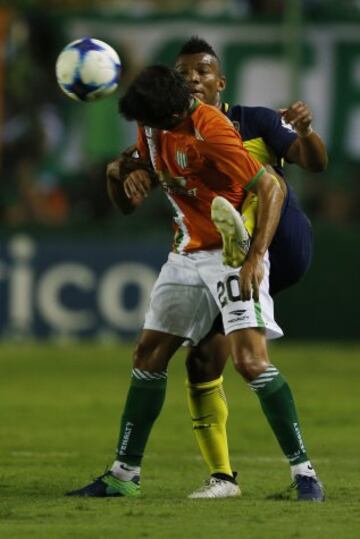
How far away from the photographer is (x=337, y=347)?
20.2 m

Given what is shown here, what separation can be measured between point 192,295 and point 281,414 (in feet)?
2.73

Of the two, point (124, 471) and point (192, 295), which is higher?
point (192, 295)

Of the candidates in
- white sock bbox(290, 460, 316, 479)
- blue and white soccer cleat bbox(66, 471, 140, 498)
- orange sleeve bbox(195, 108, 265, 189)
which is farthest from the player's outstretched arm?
blue and white soccer cleat bbox(66, 471, 140, 498)

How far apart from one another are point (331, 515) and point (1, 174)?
Answer: 48.5 ft

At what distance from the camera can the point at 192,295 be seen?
327 inches

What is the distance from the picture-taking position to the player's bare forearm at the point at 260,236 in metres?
7.86

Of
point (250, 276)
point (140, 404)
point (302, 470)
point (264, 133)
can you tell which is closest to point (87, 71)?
point (264, 133)

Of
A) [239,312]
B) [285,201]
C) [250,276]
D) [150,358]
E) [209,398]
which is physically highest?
[285,201]

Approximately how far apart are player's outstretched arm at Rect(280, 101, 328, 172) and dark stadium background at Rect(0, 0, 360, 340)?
11.6 m

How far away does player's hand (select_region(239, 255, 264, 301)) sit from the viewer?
7.86 meters

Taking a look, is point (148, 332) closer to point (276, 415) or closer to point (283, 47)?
point (276, 415)

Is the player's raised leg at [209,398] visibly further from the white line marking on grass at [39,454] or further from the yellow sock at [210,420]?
the white line marking on grass at [39,454]

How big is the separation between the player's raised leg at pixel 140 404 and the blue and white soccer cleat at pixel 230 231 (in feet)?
2.04

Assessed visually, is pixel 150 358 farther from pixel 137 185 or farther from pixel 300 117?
pixel 300 117
